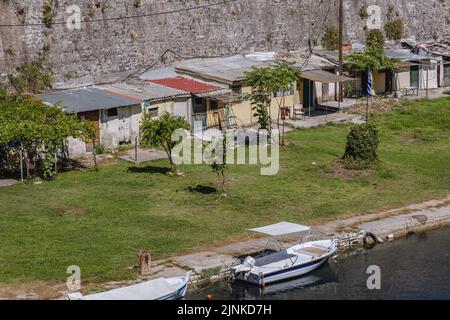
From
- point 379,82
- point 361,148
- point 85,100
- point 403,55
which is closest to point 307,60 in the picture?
point 379,82

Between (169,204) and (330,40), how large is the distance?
83.6ft

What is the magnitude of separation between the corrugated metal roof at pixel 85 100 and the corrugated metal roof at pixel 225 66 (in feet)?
19.6

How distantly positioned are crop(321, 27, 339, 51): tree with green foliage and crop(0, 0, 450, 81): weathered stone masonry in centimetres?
47

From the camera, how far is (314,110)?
49125mm

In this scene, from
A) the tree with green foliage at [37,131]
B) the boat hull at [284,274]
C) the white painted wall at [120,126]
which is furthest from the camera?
the white painted wall at [120,126]

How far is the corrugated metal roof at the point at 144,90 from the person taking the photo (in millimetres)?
42062

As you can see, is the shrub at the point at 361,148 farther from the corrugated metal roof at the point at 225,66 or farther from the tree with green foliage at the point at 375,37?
the tree with green foliage at the point at 375,37

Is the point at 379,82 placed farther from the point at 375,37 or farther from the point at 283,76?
the point at 283,76

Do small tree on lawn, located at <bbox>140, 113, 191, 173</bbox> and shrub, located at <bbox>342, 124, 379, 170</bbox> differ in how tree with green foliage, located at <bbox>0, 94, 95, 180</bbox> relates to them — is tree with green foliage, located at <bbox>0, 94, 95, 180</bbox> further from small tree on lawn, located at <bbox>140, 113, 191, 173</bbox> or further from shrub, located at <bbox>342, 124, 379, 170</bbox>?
shrub, located at <bbox>342, 124, 379, 170</bbox>

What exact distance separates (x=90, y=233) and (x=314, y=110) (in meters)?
22.3

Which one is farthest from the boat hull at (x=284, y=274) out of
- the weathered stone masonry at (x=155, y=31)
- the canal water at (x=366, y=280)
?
the weathered stone masonry at (x=155, y=31)

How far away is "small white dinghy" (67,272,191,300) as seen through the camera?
24.1m

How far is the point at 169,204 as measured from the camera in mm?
32844
